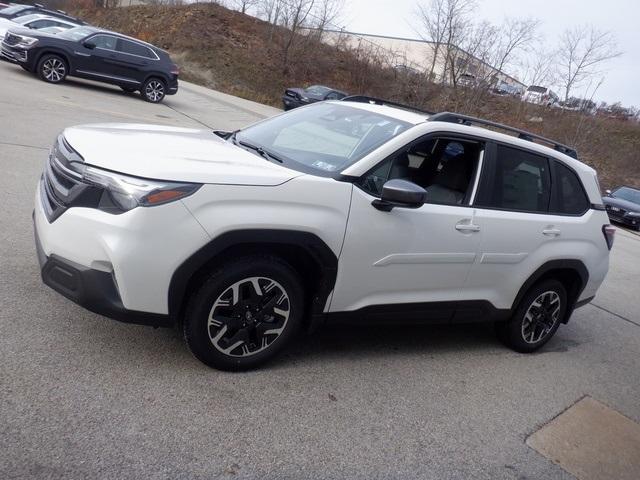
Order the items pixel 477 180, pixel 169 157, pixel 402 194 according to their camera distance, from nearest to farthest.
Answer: pixel 169 157 < pixel 402 194 < pixel 477 180

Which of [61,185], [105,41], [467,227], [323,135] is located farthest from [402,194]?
[105,41]

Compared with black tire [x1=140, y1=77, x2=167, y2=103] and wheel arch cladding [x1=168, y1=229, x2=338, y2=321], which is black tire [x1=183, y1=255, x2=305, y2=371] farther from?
black tire [x1=140, y1=77, x2=167, y2=103]

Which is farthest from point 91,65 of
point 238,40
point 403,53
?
point 403,53

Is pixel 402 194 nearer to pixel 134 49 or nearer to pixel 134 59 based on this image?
pixel 134 59

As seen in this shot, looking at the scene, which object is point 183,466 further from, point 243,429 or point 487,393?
point 487,393

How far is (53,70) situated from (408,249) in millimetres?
15061

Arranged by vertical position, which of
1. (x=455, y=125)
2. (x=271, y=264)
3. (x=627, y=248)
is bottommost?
(x=627, y=248)

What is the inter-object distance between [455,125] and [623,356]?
10.3ft

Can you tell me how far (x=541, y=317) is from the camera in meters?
5.32

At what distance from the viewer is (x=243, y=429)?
3.23 metres

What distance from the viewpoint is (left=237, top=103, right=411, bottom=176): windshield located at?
13.3ft

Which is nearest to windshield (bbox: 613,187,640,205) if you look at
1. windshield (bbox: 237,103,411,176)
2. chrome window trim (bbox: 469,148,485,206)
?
chrome window trim (bbox: 469,148,485,206)

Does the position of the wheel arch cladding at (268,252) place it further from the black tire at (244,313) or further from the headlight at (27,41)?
the headlight at (27,41)

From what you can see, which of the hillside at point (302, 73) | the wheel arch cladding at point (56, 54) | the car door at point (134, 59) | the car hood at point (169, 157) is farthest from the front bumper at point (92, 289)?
the hillside at point (302, 73)
